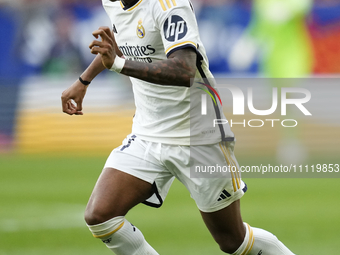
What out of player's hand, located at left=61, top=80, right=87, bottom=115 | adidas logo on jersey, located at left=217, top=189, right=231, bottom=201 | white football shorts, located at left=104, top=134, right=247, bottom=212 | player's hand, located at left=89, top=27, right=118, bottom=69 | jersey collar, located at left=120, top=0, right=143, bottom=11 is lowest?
adidas logo on jersey, located at left=217, top=189, right=231, bottom=201

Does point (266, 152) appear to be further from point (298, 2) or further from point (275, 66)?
point (298, 2)

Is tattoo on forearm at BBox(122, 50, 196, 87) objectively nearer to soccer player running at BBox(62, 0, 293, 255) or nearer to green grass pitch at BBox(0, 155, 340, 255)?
soccer player running at BBox(62, 0, 293, 255)

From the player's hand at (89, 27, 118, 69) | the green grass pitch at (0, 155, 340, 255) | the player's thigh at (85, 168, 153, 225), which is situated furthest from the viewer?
the green grass pitch at (0, 155, 340, 255)

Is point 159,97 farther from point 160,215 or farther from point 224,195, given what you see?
point 160,215

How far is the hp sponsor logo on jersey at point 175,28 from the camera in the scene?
9.40 ft

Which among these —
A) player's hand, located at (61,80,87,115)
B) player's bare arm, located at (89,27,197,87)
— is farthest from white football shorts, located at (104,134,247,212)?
player's bare arm, located at (89,27,197,87)

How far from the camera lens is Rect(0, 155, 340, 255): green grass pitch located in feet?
15.8

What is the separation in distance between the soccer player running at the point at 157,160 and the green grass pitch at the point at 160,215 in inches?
53.2

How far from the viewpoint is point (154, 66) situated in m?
2.81

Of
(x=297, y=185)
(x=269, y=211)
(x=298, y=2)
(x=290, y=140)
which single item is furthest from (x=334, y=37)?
(x=269, y=211)

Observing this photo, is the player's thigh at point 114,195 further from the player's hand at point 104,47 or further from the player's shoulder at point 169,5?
the player's shoulder at point 169,5

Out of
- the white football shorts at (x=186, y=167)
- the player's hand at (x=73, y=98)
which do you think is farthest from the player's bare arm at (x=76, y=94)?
the white football shorts at (x=186, y=167)
